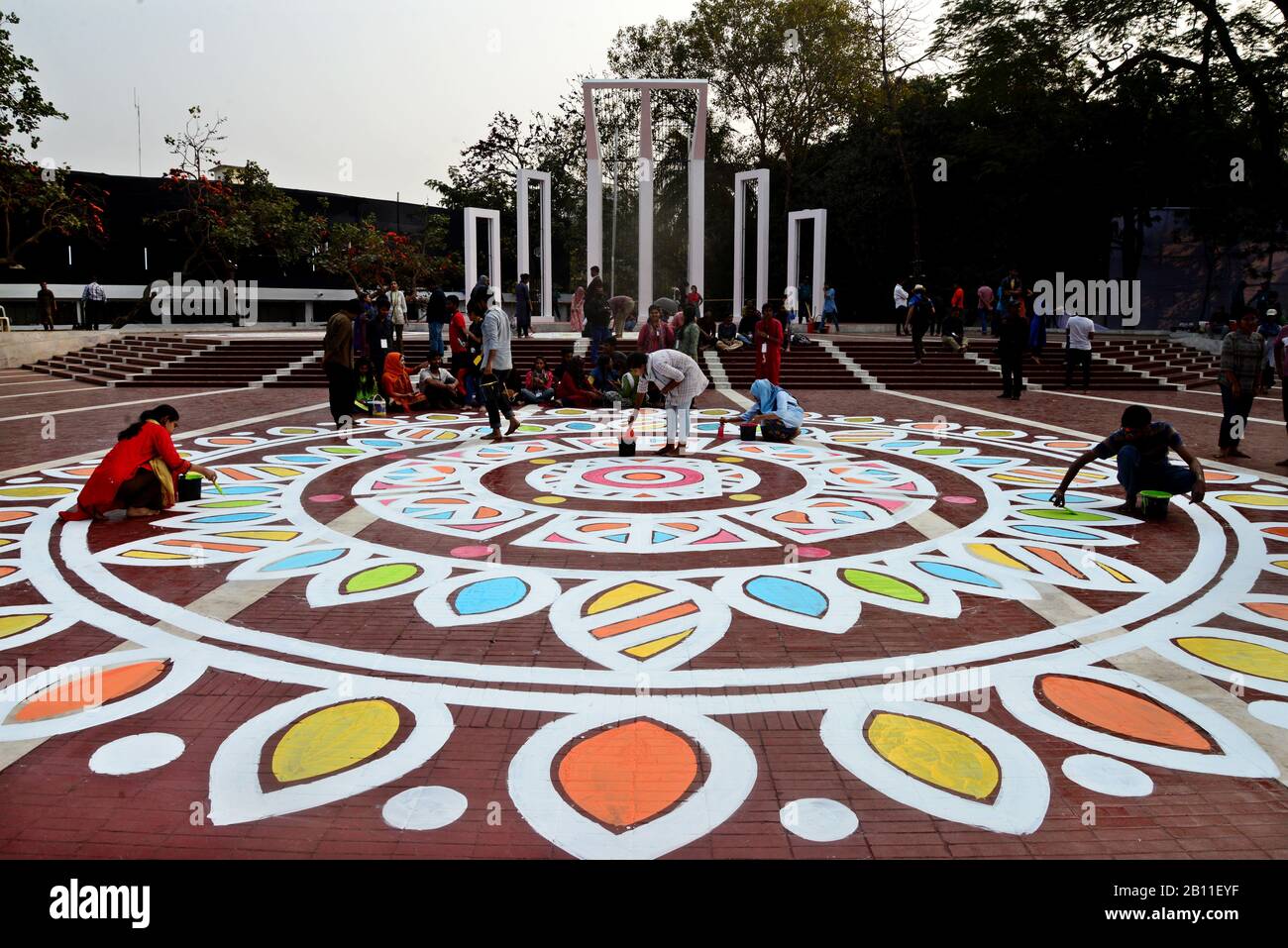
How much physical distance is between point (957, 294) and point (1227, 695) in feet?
59.9

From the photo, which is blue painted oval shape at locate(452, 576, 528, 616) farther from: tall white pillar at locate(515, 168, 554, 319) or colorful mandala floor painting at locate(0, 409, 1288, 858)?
tall white pillar at locate(515, 168, 554, 319)

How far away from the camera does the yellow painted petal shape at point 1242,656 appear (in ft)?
14.4

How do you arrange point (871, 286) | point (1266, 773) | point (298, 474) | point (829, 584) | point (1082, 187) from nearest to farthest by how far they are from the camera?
point (1266, 773) → point (829, 584) → point (298, 474) → point (1082, 187) → point (871, 286)

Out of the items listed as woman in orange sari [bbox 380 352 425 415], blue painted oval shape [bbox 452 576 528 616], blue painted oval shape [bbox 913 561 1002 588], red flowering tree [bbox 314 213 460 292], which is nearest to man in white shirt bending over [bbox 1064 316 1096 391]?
woman in orange sari [bbox 380 352 425 415]

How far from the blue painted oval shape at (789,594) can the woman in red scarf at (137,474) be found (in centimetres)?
463

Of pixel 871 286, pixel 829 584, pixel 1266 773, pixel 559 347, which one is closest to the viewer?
pixel 1266 773

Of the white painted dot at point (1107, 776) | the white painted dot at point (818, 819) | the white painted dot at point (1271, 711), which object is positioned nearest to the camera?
the white painted dot at point (818, 819)

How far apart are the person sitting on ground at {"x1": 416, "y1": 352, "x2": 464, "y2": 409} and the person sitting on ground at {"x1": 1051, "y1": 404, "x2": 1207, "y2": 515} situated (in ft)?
29.7

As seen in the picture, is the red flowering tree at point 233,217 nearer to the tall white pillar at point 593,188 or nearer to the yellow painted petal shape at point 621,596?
the tall white pillar at point 593,188

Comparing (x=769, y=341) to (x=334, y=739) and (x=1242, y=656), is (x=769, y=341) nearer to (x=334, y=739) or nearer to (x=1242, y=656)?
(x=1242, y=656)

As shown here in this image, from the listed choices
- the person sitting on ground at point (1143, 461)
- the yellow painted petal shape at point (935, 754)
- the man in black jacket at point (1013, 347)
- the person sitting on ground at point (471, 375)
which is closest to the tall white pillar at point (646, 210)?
the person sitting on ground at point (471, 375)
